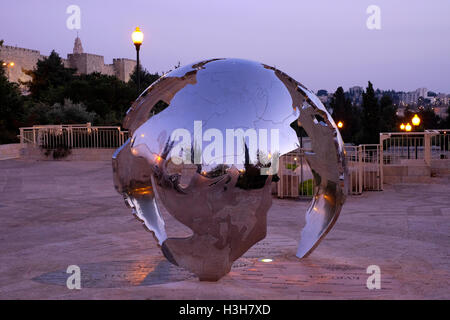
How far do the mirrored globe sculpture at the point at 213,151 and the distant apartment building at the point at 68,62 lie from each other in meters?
69.9

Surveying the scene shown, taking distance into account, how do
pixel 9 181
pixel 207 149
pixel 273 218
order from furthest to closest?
pixel 9 181 < pixel 273 218 < pixel 207 149

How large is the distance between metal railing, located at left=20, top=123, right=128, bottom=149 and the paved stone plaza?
32.1 feet

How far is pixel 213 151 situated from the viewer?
4969 millimetres

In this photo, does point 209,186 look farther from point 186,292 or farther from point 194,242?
point 186,292

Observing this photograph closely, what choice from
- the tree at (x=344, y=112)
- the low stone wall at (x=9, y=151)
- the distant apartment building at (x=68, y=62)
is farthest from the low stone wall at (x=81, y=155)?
the distant apartment building at (x=68, y=62)

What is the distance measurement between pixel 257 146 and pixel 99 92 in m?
37.8

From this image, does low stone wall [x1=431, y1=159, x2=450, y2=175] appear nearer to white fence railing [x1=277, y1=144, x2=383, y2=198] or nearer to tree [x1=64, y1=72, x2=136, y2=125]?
white fence railing [x1=277, y1=144, x2=383, y2=198]

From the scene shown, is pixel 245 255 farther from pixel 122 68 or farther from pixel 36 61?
pixel 122 68

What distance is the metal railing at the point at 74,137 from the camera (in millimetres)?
21984

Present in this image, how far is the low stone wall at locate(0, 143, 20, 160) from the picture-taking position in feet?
74.1

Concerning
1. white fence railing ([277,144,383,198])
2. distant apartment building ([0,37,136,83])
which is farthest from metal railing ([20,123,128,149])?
distant apartment building ([0,37,136,83])

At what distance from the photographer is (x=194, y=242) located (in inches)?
205

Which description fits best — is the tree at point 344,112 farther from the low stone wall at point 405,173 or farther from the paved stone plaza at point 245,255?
the paved stone plaza at point 245,255
